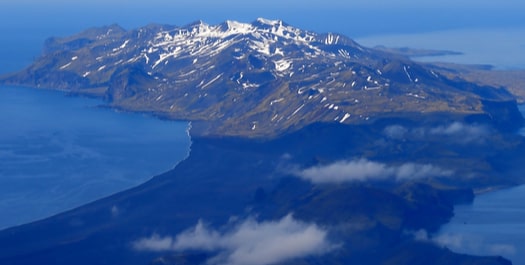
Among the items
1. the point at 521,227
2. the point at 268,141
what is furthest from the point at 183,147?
the point at 521,227

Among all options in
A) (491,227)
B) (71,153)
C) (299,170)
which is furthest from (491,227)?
(71,153)

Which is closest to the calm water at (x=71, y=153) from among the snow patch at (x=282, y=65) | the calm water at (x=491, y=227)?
the snow patch at (x=282, y=65)

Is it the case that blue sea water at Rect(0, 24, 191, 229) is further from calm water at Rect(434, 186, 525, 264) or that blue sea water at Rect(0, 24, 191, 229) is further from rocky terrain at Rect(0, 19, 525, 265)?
calm water at Rect(434, 186, 525, 264)

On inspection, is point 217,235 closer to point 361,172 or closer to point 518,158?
point 361,172

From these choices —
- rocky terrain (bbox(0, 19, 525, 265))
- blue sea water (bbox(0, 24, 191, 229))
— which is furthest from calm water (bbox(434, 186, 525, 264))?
blue sea water (bbox(0, 24, 191, 229))

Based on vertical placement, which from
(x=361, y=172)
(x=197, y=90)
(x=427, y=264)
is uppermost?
(x=197, y=90)

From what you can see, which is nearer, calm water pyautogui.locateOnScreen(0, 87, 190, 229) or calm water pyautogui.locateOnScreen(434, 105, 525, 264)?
calm water pyautogui.locateOnScreen(434, 105, 525, 264)

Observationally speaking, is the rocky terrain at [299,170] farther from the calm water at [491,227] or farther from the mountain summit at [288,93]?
the calm water at [491,227]

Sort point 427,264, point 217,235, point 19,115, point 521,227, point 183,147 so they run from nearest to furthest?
point 427,264 < point 217,235 < point 521,227 < point 183,147 < point 19,115
